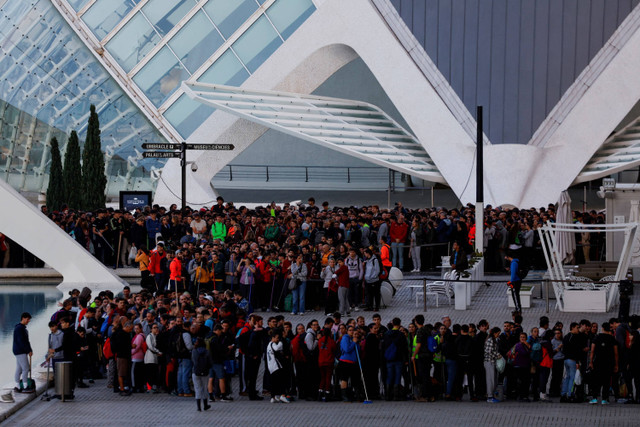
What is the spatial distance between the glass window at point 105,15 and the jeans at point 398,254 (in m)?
17.1

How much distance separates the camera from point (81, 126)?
36.4 m

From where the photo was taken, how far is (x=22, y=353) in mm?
14359

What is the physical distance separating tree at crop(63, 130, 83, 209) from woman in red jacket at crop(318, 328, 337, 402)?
17.6 meters

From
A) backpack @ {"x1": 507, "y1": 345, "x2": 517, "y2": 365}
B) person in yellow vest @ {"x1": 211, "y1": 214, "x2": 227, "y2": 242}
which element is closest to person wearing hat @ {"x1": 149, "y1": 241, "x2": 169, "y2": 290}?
person in yellow vest @ {"x1": 211, "y1": 214, "x2": 227, "y2": 242}

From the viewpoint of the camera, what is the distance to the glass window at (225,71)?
35281 mm

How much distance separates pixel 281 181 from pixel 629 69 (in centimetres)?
1351

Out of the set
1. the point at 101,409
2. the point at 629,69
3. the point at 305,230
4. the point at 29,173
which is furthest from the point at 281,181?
the point at 101,409

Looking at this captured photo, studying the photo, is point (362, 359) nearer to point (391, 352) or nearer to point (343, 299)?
point (391, 352)

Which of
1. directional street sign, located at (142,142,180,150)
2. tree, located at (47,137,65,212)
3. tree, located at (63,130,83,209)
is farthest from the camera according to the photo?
tree, located at (47,137,65,212)

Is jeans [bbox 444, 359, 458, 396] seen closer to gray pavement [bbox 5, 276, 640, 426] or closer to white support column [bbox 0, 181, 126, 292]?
gray pavement [bbox 5, 276, 640, 426]

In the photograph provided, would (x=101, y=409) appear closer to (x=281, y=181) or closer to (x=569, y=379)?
(x=569, y=379)

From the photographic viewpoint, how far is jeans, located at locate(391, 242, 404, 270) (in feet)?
72.8

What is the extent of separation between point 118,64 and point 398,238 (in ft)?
55.0

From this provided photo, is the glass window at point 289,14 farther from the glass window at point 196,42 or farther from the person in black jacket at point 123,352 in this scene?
the person in black jacket at point 123,352
